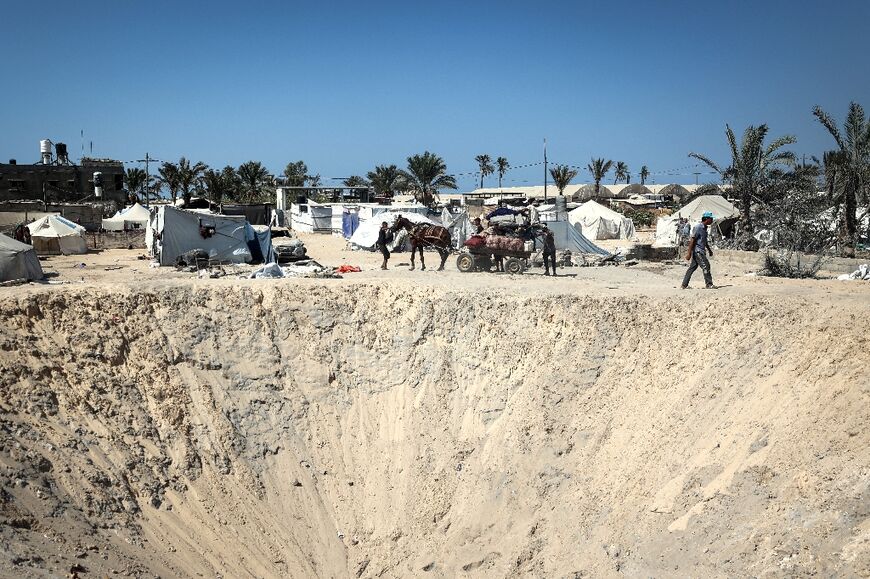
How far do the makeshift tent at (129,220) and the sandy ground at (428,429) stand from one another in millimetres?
23418

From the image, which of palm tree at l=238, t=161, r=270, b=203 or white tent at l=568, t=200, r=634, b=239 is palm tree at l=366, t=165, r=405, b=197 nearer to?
palm tree at l=238, t=161, r=270, b=203

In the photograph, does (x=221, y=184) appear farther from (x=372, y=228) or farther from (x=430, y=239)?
(x=430, y=239)

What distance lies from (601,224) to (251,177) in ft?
99.0

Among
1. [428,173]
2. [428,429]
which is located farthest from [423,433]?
[428,173]

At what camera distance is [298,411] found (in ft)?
42.9

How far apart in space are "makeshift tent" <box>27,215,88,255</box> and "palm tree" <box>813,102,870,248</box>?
26016mm

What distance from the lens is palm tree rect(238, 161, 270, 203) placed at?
54.8 m

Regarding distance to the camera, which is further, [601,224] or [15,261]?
[601,224]

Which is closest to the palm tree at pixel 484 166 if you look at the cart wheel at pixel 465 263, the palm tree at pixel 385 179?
the palm tree at pixel 385 179

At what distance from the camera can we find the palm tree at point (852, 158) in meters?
20.9

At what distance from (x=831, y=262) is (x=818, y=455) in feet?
36.1

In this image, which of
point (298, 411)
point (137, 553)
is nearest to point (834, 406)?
point (298, 411)

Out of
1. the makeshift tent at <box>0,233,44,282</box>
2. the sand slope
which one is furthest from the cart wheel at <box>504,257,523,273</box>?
the makeshift tent at <box>0,233,44,282</box>

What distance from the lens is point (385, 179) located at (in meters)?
61.6
